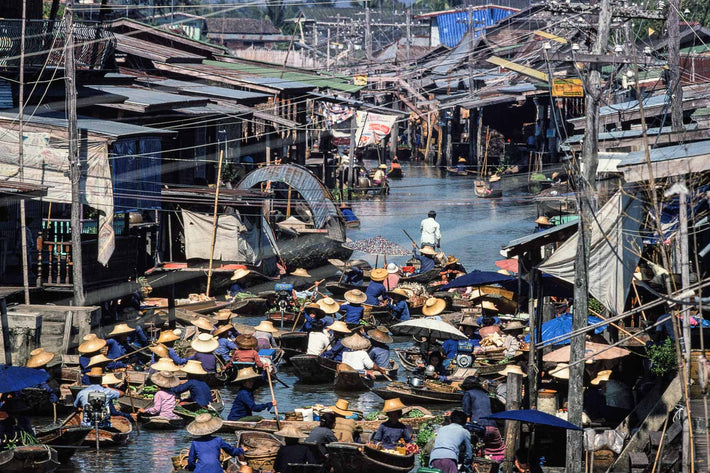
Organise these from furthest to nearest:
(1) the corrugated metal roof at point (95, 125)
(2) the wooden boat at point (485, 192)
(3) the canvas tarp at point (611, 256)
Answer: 1. (2) the wooden boat at point (485, 192)
2. (1) the corrugated metal roof at point (95, 125)
3. (3) the canvas tarp at point (611, 256)

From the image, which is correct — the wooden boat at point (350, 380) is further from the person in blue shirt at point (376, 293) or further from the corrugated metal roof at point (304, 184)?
the corrugated metal roof at point (304, 184)

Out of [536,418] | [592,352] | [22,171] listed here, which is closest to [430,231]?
[22,171]

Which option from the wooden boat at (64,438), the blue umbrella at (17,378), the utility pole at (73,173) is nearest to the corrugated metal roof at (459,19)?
the utility pole at (73,173)

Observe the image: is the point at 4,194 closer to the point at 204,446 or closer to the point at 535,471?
the point at 204,446

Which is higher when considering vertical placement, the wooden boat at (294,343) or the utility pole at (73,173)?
the utility pole at (73,173)

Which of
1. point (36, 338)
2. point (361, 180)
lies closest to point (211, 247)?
point (36, 338)

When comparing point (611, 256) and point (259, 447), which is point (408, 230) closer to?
point (611, 256)

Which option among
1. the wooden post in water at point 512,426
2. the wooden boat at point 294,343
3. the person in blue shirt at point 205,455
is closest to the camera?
the person in blue shirt at point 205,455

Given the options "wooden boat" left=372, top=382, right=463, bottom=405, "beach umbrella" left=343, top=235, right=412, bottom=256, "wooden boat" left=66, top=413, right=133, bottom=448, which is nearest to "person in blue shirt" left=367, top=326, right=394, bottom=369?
"wooden boat" left=372, top=382, right=463, bottom=405
